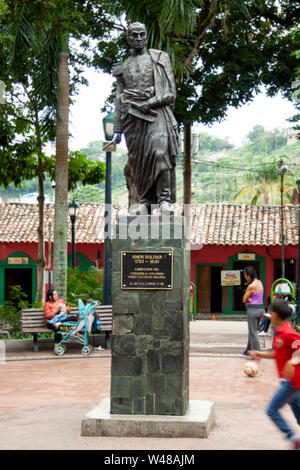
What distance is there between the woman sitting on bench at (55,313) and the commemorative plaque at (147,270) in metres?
6.01

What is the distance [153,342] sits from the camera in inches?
269

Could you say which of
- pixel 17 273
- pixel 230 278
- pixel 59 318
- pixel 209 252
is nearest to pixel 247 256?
pixel 230 278

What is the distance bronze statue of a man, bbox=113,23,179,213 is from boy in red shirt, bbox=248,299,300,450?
1903 mm

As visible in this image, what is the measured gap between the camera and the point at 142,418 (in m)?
6.67

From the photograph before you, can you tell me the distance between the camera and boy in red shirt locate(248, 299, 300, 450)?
215 inches

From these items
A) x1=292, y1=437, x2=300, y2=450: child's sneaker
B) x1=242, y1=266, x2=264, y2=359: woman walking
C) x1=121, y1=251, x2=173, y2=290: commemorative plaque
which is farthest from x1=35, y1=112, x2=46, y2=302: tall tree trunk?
x1=292, y1=437, x2=300, y2=450: child's sneaker

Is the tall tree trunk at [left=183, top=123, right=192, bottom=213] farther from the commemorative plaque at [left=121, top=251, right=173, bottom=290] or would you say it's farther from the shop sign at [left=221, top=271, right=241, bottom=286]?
the commemorative plaque at [left=121, top=251, right=173, bottom=290]

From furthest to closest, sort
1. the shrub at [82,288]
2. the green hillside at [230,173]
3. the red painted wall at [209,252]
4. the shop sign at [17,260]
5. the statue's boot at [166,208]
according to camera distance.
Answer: the green hillside at [230,173] < the shop sign at [17,260] < the red painted wall at [209,252] < the shrub at [82,288] < the statue's boot at [166,208]

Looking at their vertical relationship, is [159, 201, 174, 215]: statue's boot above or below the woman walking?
above

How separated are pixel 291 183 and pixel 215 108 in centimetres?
2988

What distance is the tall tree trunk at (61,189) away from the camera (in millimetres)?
14148

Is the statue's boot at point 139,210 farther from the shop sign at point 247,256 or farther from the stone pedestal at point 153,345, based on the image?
the shop sign at point 247,256

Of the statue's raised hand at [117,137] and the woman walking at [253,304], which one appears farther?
the woman walking at [253,304]

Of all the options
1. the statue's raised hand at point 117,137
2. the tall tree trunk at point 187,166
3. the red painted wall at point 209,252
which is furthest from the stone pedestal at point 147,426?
the red painted wall at point 209,252
